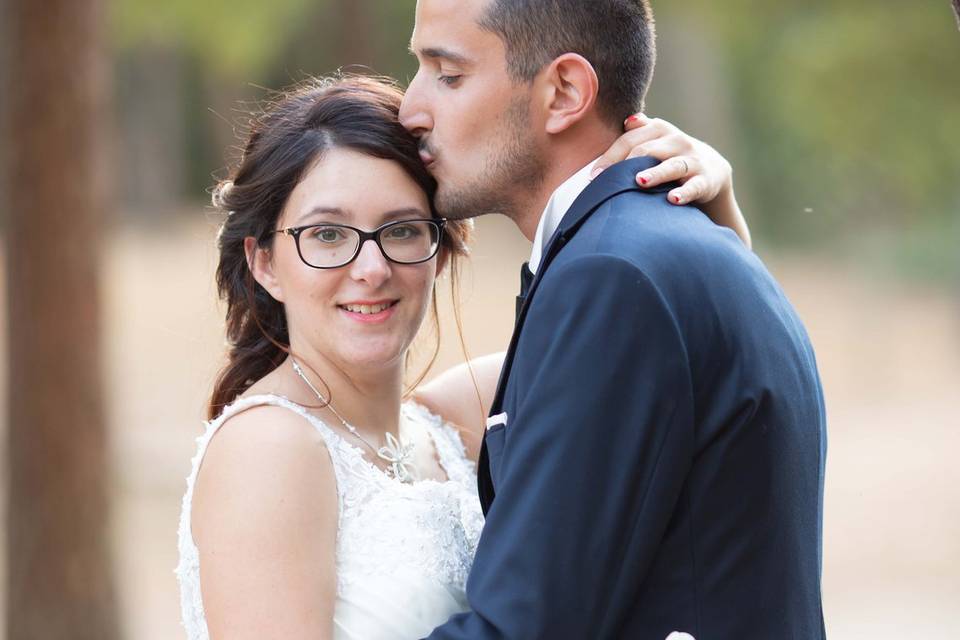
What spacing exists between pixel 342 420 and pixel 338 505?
280 mm

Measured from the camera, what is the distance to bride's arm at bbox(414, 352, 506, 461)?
3359mm

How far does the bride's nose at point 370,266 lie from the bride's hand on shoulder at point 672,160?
0.48 m

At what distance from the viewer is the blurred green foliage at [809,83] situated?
465 inches

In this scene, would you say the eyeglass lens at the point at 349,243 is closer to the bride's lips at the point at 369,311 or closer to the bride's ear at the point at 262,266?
the bride's lips at the point at 369,311

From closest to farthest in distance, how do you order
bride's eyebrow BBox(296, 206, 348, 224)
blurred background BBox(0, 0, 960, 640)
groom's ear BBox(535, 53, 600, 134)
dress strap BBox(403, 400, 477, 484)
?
groom's ear BBox(535, 53, 600, 134)
bride's eyebrow BBox(296, 206, 348, 224)
dress strap BBox(403, 400, 477, 484)
blurred background BBox(0, 0, 960, 640)

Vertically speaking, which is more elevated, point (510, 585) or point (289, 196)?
point (289, 196)

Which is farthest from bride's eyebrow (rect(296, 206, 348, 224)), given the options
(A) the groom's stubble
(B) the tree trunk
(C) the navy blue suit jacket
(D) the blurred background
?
(B) the tree trunk

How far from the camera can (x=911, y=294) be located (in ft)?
68.5

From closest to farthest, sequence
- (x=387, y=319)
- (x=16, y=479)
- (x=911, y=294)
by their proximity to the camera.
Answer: (x=387, y=319), (x=16, y=479), (x=911, y=294)

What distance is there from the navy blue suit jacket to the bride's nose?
473mm

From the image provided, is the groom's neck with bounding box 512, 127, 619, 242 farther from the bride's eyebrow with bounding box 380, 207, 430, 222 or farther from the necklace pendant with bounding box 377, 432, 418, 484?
the necklace pendant with bounding box 377, 432, 418, 484

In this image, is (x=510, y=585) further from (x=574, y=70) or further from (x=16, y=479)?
(x=16, y=479)

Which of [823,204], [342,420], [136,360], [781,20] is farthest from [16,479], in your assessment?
[823,204]

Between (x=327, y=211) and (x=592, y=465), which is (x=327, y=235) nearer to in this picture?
(x=327, y=211)
